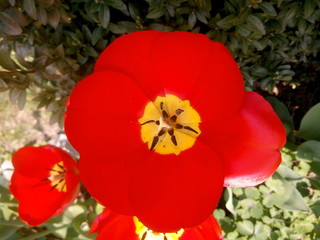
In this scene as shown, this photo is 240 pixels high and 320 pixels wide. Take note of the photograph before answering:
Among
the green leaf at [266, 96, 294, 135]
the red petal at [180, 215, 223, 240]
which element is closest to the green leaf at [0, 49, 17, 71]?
the red petal at [180, 215, 223, 240]

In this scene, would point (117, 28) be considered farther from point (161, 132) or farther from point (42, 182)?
point (42, 182)

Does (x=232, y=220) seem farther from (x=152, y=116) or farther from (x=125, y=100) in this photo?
(x=125, y=100)

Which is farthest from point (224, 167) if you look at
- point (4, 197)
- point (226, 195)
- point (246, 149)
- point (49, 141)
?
point (49, 141)

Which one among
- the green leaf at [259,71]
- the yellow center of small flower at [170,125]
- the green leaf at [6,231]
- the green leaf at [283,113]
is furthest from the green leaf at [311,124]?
the green leaf at [6,231]

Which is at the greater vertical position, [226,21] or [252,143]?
[226,21]

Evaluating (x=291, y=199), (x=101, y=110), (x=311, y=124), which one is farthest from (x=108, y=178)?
(x=311, y=124)

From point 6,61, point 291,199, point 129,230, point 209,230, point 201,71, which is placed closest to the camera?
point 201,71
